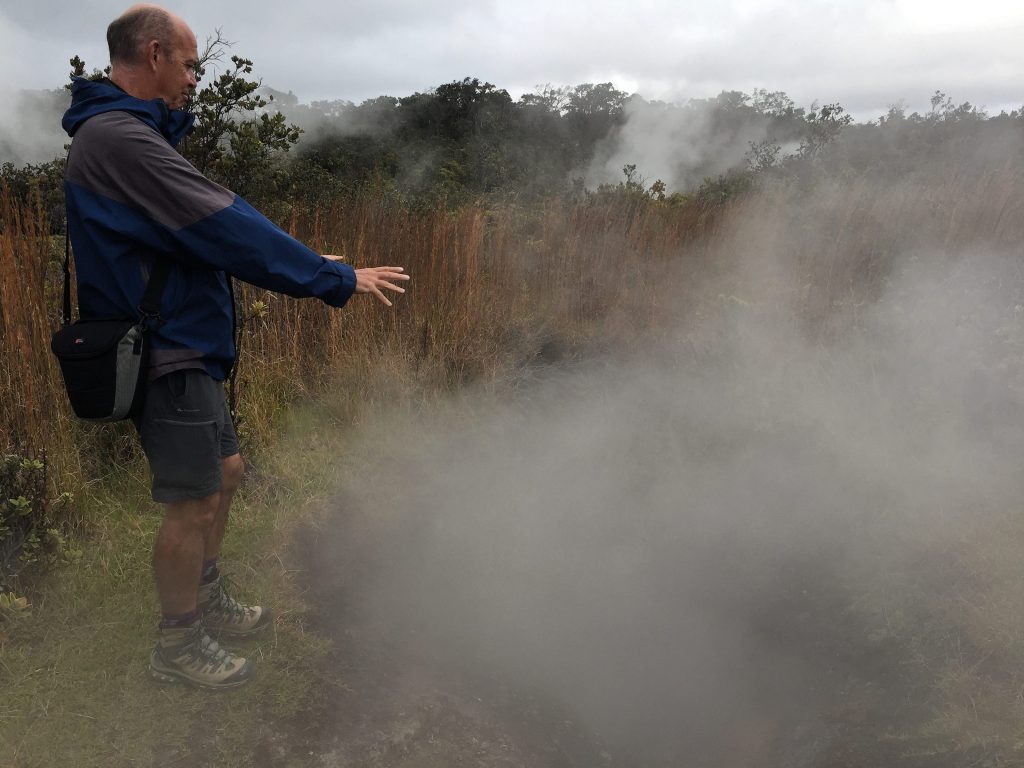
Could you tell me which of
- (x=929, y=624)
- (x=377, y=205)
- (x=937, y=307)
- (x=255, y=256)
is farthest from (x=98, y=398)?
(x=937, y=307)

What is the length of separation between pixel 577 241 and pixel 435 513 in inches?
131

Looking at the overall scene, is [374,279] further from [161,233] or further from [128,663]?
[128,663]

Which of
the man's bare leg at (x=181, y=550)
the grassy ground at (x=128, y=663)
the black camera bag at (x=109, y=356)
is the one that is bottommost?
the grassy ground at (x=128, y=663)

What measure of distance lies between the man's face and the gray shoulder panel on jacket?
158 mm

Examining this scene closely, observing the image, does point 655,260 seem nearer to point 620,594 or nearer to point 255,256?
point 620,594

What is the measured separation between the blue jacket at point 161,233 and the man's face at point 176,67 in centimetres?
5

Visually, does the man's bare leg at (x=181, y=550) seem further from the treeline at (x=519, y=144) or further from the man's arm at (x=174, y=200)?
the treeline at (x=519, y=144)

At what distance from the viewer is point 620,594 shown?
320cm

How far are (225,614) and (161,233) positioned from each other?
1381 mm

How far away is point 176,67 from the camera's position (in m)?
1.71

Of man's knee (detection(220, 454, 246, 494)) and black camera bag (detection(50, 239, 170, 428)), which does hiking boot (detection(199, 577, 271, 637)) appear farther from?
black camera bag (detection(50, 239, 170, 428))

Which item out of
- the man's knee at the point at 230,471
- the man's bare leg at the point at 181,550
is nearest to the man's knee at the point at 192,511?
the man's bare leg at the point at 181,550

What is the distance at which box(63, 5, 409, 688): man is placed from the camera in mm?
1591

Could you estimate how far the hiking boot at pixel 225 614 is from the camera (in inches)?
91.1
